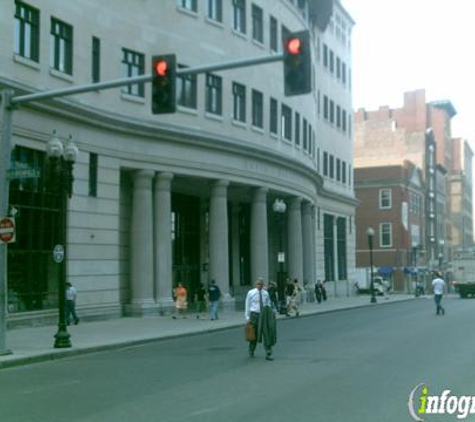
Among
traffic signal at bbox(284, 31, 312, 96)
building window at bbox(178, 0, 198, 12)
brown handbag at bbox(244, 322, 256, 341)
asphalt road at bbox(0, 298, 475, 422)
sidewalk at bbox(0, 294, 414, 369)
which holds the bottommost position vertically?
asphalt road at bbox(0, 298, 475, 422)

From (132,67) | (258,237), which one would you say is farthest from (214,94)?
(258,237)

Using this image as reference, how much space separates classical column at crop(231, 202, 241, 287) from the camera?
1807 inches

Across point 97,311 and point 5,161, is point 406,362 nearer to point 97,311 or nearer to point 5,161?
point 5,161

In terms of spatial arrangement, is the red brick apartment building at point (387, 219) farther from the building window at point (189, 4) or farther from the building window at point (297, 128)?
the building window at point (189, 4)

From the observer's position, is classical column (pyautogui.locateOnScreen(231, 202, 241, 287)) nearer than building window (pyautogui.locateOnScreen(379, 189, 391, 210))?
Yes

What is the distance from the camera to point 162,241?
3344 centimetres

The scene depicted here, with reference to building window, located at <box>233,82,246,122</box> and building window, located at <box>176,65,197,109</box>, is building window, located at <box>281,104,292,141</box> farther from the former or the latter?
building window, located at <box>176,65,197,109</box>

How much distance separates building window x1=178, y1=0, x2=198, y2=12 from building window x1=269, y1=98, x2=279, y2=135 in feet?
28.1

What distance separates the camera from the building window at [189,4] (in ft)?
116

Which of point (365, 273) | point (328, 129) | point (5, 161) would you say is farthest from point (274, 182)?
point (365, 273)

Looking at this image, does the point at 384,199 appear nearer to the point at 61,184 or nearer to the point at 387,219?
the point at 387,219

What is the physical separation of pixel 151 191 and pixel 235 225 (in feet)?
45.9

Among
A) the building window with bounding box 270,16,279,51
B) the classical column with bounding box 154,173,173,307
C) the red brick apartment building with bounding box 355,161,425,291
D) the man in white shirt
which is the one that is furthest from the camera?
the red brick apartment building with bounding box 355,161,425,291

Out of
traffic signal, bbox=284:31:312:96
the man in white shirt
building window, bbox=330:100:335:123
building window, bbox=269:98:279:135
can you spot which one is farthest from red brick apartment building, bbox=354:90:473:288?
traffic signal, bbox=284:31:312:96
